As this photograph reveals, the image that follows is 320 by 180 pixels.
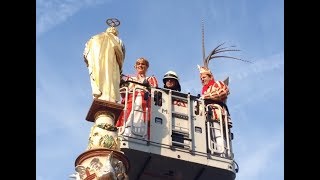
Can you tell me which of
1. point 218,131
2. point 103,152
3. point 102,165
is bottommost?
point 102,165

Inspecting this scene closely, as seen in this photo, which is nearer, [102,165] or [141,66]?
[102,165]

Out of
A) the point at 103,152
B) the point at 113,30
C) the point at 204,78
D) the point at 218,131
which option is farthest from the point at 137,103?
the point at 204,78

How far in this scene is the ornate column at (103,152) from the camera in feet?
34.1

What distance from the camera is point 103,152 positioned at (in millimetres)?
10711

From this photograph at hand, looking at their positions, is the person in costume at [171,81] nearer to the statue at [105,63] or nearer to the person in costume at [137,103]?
the person in costume at [137,103]

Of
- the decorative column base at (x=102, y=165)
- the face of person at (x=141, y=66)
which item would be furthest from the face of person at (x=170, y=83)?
the decorative column base at (x=102, y=165)

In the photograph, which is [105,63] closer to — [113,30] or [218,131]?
[113,30]

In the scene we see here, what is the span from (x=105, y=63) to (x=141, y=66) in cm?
303

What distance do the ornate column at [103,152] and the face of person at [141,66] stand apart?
12.0 feet
